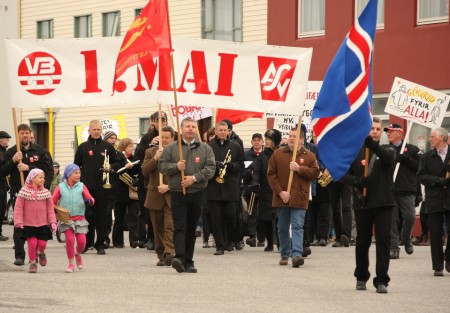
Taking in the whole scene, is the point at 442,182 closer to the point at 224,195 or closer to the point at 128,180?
the point at 224,195

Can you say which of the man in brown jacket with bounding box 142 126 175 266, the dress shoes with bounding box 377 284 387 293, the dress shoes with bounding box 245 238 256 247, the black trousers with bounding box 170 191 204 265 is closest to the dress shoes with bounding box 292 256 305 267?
the man in brown jacket with bounding box 142 126 175 266

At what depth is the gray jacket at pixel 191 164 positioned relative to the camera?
18.0 meters

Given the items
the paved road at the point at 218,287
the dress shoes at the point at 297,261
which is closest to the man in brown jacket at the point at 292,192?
the dress shoes at the point at 297,261

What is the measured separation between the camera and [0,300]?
1401 centimetres

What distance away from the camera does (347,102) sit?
1564cm

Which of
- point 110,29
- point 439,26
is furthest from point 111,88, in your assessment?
point 110,29

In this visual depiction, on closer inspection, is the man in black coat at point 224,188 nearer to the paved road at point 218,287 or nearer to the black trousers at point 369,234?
the paved road at point 218,287

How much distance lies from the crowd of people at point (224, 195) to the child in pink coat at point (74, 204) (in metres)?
0.02

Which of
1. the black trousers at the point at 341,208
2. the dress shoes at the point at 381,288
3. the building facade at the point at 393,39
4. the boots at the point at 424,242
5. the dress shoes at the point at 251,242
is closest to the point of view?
the dress shoes at the point at 381,288

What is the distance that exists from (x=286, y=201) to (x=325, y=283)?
2915 mm

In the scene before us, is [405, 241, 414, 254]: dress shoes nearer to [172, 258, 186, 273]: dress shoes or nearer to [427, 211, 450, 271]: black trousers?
[427, 211, 450, 271]: black trousers

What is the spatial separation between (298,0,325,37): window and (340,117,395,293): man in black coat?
18.7 metres

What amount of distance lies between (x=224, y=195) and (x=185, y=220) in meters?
4.49

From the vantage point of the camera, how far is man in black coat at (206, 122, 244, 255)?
22.3 metres
